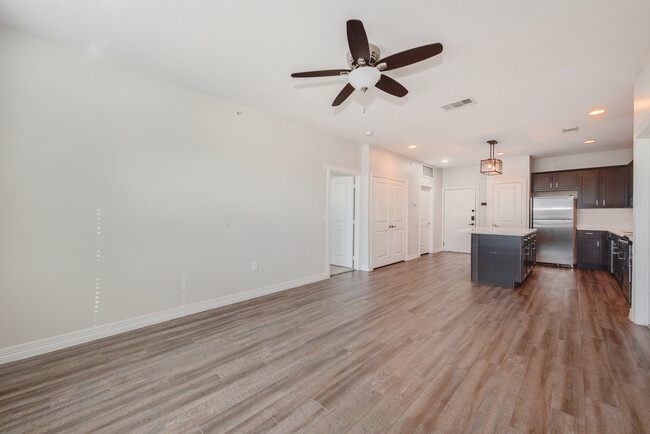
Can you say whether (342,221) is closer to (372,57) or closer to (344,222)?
(344,222)

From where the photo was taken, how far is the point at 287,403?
1766mm


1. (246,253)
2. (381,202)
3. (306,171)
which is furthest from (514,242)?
(246,253)

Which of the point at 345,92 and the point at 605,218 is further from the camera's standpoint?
the point at 605,218

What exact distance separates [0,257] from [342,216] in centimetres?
494

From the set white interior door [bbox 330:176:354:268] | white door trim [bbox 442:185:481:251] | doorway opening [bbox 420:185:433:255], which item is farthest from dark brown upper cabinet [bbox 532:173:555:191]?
white interior door [bbox 330:176:354:268]

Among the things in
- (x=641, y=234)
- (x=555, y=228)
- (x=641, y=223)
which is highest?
(x=641, y=223)

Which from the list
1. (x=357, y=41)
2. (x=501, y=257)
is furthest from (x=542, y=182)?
(x=357, y=41)

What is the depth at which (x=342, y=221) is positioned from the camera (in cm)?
612

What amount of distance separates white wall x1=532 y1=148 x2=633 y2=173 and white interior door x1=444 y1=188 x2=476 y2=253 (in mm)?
1672

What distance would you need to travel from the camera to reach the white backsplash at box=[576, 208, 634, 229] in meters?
6.02

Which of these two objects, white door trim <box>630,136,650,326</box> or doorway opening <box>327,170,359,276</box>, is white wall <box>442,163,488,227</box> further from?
white door trim <box>630,136,650,326</box>

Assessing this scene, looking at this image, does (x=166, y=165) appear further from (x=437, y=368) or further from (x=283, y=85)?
(x=437, y=368)

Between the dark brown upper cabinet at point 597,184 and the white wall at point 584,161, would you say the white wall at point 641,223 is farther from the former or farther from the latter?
the white wall at point 584,161

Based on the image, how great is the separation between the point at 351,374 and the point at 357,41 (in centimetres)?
243
